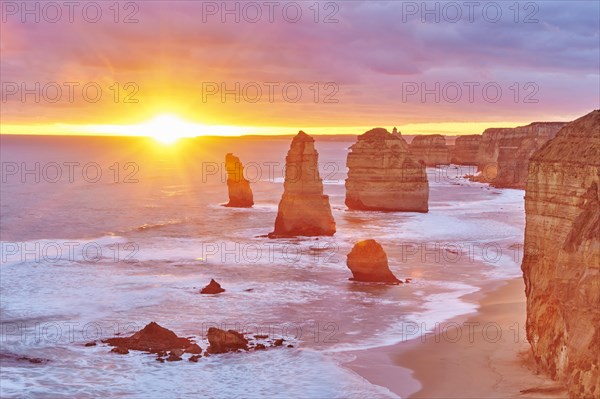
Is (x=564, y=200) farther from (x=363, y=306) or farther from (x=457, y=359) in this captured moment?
(x=363, y=306)

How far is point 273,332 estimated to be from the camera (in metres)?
32.1

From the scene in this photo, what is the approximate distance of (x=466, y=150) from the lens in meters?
184

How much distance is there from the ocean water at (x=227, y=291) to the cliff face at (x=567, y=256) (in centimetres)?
598

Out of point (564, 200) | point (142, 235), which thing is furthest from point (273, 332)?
point (142, 235)

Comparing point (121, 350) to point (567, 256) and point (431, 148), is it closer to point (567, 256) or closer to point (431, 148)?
point (567, 256)

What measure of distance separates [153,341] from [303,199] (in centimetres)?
3103

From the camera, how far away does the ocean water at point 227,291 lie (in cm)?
2610

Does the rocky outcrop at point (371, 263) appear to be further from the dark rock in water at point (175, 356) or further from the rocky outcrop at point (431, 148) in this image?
the rocky outcrop at point (431, 148)

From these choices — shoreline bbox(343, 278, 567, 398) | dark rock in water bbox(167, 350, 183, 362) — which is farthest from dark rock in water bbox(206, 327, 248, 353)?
shoreline bbox(343, 278, 567, 398)

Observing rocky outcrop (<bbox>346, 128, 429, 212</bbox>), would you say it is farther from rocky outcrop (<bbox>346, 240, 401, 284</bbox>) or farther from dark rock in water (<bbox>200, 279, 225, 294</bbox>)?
dark rock in water (<bbox>200, 279, 225, 294</bbox>)

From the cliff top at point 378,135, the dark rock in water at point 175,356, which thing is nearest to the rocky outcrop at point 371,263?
the dark rock in water at point 175,356

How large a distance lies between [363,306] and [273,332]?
6371mm

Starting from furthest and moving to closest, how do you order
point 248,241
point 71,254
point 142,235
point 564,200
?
1. point 142,235
2. point 248,241
3. point 71,254
4. point 564,200

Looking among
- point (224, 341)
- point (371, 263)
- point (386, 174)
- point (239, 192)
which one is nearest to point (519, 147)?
point (386, 174)
